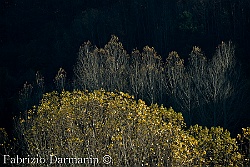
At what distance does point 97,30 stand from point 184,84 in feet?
83.8

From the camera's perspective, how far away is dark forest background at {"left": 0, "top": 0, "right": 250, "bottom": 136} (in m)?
53.0

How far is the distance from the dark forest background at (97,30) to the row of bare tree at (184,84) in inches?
229

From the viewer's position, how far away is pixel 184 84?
38.5 metres

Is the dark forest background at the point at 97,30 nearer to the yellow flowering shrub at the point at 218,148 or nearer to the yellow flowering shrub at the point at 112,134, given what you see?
the yellow flowering shrub at the point at 112,134

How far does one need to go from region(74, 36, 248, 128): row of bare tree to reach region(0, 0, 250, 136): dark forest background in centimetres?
582

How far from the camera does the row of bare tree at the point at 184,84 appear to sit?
37531mm

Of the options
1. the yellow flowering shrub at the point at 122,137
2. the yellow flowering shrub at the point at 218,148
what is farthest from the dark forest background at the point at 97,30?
the yellow flowering shrub at the point at 218,148

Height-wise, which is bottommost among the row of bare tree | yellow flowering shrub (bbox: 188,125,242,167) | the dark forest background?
yellow flowering shrub (bbox: 188,125,242,167)

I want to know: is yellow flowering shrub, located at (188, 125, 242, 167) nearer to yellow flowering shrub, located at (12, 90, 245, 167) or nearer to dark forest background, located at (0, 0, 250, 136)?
yellow flowering shrub, located at (12, 90, 245, 167)

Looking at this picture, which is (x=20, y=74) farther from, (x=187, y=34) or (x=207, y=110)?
(x=207, y=110)

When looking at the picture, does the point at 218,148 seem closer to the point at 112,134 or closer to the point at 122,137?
the point at 122,137

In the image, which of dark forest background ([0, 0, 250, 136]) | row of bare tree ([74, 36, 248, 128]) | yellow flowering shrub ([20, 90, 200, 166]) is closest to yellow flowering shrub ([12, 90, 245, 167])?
yellow flowering shrub ([20, 90, 200, 166])

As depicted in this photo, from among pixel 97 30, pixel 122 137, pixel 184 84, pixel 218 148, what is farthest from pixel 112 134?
pixel 97 30

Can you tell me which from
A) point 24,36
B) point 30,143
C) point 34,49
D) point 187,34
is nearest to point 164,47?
point 187,34
